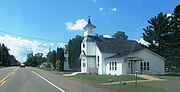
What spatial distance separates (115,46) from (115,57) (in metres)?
6.27

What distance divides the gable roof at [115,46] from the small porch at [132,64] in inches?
135

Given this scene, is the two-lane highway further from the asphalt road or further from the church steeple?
the church steeple

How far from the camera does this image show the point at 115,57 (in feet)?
147

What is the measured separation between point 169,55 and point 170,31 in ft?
16.3

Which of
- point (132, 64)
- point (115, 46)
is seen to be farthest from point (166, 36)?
point (132, 64)

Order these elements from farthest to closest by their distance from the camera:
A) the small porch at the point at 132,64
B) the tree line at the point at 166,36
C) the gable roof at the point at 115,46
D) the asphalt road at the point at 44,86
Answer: the tree line at the point at 166,36 → the gable roof at the point at 115,46 → the small porch at the point at 132,64 → the asphalt road at the point at 44,86

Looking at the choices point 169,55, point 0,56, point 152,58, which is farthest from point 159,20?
point 0,56

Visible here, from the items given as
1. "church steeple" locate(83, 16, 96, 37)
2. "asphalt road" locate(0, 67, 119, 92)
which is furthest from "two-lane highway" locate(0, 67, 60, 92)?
"church steeple" locate(83, 16, 96, 37)

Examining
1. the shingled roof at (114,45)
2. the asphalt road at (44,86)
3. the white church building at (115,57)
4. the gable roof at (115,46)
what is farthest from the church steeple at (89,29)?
the asphalt road at (44,86)

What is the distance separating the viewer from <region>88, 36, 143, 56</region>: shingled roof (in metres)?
49.0

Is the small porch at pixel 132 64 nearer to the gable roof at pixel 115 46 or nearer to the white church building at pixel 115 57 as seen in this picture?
the white church building at pixel 115 57

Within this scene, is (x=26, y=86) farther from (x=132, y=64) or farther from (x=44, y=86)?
(x=132, y=64)

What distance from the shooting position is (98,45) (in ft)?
161

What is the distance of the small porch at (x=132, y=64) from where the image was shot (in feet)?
141
